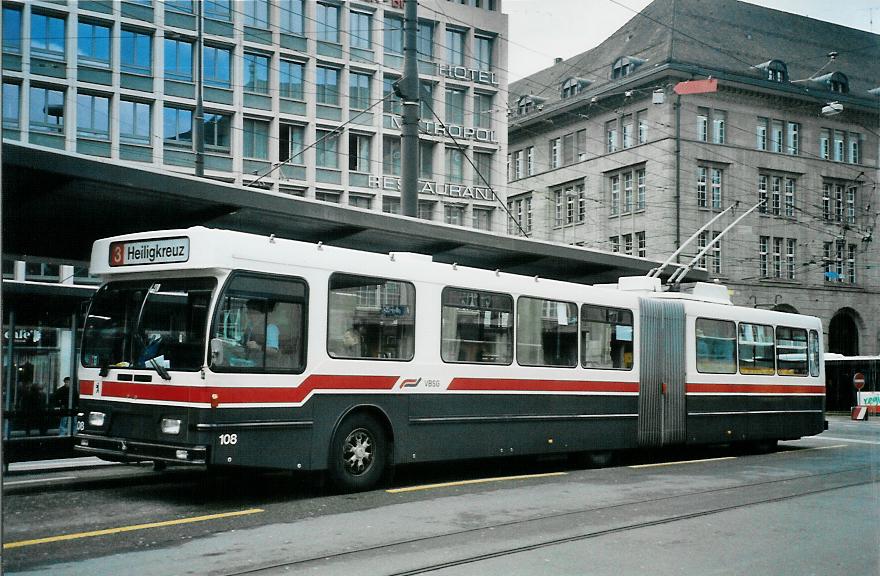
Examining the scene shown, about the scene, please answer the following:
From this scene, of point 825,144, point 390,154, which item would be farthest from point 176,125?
point 825,144

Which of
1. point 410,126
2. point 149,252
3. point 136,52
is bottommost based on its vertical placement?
point 149,252

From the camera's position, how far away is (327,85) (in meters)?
44.1

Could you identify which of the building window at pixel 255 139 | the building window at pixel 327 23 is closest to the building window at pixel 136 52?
the building window at pixel 255 139

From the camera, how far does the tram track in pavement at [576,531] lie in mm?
7297

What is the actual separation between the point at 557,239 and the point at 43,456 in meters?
45.5

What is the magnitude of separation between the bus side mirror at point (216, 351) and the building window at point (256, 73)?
32233 mm

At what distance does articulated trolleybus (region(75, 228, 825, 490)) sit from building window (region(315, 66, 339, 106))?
29325 millimetres

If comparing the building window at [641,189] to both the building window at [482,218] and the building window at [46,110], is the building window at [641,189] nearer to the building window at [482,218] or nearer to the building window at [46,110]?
the building window at [482,218]

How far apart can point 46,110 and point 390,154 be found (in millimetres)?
16497

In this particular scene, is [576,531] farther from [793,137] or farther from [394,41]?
[793,137]

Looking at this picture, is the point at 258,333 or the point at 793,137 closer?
the point at 258,333

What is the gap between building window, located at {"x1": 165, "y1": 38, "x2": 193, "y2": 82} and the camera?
125 feet

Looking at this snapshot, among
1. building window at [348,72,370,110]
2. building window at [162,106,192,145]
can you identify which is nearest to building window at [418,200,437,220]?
building window at [348,72,370,110]

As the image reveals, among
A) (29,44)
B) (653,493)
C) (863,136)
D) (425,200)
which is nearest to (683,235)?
(863,136)
